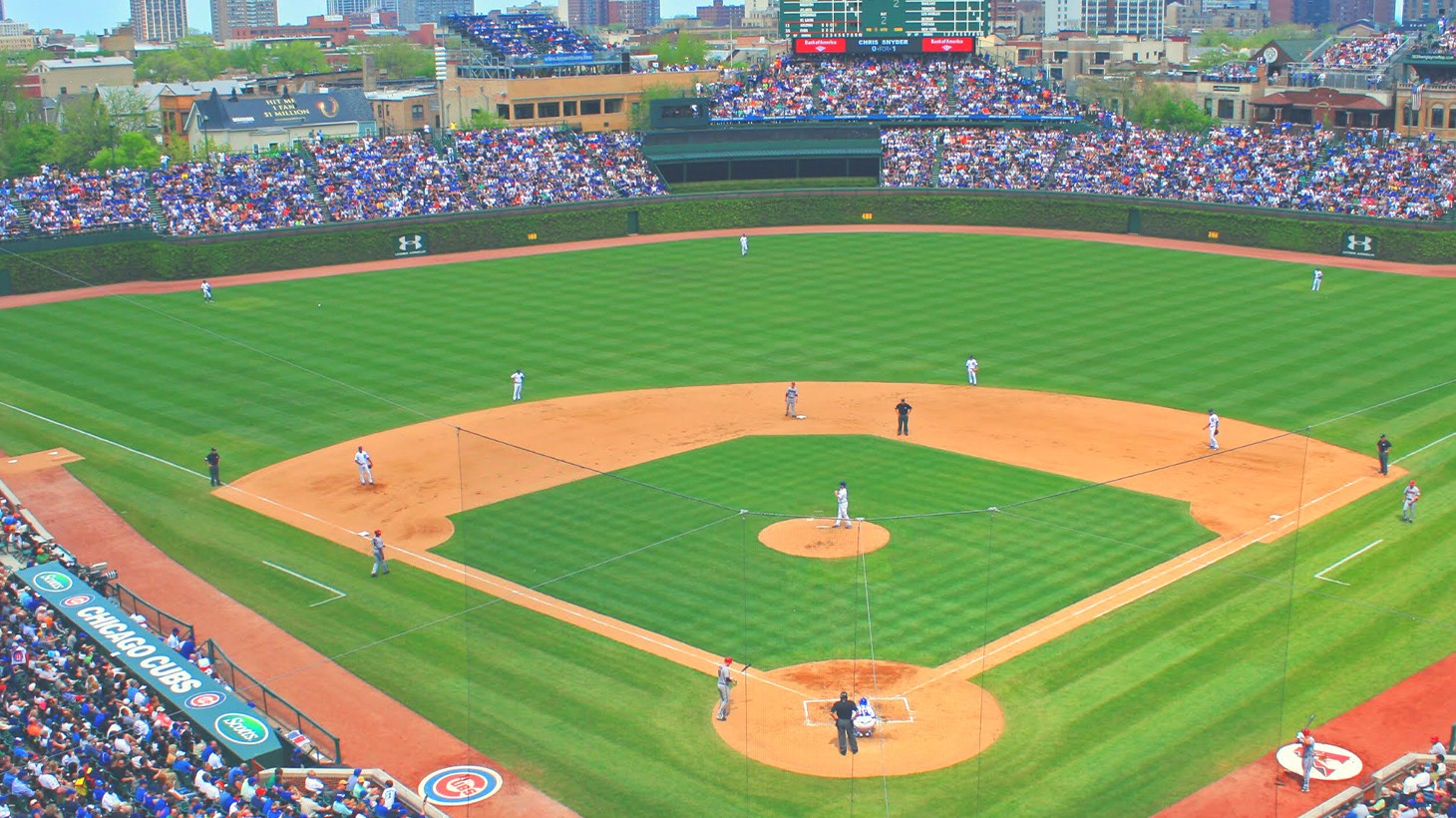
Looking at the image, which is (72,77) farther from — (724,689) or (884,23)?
(724,689)

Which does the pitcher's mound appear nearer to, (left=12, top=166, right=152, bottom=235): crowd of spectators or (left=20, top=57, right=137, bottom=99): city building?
(left=12, top=166, right=152, bottom=235): crowd of spectators

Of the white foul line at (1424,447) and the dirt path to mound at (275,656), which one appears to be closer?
the dirt path to mound at (275,656)

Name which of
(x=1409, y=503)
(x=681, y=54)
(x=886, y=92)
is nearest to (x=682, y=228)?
(x=886, y=92)

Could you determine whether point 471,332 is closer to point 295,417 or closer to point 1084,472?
point 295,417

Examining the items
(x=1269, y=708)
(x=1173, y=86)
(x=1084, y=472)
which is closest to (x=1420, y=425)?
(x=1084, y=472)

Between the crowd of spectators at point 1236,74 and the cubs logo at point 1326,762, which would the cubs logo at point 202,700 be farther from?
the crowd of spectators at point 1236,74

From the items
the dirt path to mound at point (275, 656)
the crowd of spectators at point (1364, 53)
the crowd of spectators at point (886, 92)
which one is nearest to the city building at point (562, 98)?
the crowd of spectators at point (886, 92)

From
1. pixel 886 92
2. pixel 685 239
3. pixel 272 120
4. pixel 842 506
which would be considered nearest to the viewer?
pixel 842 506
